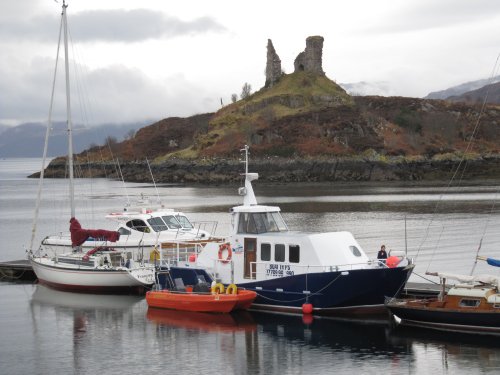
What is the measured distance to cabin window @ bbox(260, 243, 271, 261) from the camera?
26844mm

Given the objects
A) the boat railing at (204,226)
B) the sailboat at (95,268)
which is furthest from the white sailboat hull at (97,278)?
the boat railing at (204,226)

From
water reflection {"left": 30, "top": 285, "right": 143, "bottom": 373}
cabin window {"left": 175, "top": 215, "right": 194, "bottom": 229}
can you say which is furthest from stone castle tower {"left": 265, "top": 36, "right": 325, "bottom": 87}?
water reflection {"left": 30, "top": 285, "right": 143, "bottom": 373}

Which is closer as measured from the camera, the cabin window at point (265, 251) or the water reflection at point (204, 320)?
the water reflection at point (204, 320)

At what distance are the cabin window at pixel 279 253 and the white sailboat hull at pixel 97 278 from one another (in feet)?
20.8

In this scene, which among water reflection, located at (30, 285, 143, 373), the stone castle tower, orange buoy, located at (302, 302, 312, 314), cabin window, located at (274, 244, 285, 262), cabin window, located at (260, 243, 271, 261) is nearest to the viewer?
water reflection, located at (30, 285, 143, 373)

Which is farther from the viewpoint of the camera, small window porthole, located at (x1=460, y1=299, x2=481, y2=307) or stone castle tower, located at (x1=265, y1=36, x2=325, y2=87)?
stone castle tower, located at (x1=265, y1=36, x2=325, y2=87)

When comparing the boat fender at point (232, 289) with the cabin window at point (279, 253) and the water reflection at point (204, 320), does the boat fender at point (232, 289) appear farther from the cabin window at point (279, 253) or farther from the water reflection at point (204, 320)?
the cabin window at point (279, 253)

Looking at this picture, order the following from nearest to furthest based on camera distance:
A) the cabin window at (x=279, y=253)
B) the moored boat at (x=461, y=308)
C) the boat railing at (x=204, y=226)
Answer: the moored boat at (x=461, y=308)
the cabin window at (x=279, y=253)
the boat railing at (x=204, y=226)

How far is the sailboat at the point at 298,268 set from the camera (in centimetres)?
2556

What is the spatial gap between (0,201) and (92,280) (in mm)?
77032

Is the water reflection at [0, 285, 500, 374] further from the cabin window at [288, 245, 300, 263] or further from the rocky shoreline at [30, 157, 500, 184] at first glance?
the rocky shoreline at [30, 157, 500, 184]

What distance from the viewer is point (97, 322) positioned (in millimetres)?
Result: 27453

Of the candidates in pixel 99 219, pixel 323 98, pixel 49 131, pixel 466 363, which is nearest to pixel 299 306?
pixel 466 363

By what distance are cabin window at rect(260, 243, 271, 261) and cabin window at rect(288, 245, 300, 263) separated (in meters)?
0.84
